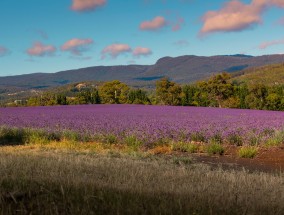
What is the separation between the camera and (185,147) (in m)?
13.9

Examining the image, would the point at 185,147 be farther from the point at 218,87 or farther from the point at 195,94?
the point at 195,94

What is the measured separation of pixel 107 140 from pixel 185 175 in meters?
8.42

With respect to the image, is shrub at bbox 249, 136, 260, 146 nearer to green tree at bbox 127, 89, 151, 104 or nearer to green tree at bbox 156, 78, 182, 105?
green tree at bbox 127, 89, 151, 104

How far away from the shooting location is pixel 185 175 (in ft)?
23.0

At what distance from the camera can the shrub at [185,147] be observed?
13.7m

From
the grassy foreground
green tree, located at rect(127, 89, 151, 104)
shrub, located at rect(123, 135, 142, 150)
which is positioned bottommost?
green tree, located at rect(127, 89, 151, 104)

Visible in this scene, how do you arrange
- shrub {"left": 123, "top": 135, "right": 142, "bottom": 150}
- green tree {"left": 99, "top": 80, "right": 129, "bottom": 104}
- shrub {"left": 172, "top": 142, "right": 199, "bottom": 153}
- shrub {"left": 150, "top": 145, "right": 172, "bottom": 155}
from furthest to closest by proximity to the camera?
green tree {"left": 99, "top": 80, "right": 129, "bottom": 104} → shrub {"left": 123, "top": 135, "right": 142, "bottom": 150} → shrub {"left": 172, "top": 142, "right": 199, "bottom": 153} → shrub {"left": 150, "top": 145, "right": 172, "bottom": 155}

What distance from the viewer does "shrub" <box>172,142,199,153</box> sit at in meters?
13.7

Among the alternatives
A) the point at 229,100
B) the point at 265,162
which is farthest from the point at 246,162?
the point at 229,100

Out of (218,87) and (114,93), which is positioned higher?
(218,87)

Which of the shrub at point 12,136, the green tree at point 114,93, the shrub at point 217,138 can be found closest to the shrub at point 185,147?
the shrub at point 217,138

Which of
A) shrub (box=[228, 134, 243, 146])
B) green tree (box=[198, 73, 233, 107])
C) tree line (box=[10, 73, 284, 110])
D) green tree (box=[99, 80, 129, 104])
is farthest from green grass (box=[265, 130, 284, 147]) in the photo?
green tree (box=[198, 73, 233, 107])

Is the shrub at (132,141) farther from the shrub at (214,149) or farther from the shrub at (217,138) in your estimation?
the shrub at (217,138)

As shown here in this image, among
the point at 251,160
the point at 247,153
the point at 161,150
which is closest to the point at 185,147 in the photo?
the point at 161,150
